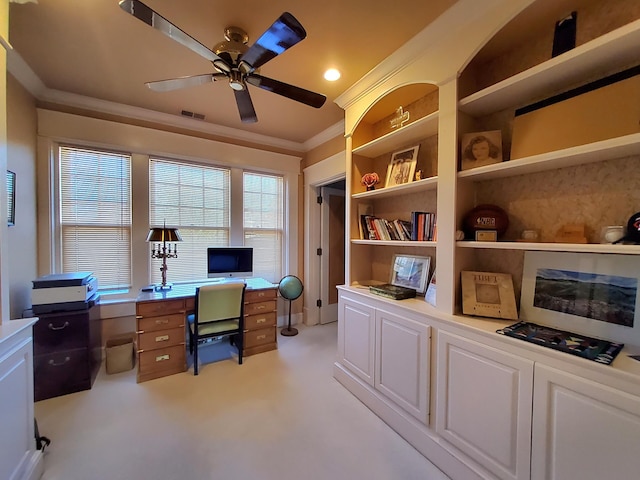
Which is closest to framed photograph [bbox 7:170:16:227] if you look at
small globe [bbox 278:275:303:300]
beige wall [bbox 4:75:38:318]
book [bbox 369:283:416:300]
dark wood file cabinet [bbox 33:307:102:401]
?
beige wall [bbox 4:75:38:318]

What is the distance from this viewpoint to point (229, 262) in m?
3.23

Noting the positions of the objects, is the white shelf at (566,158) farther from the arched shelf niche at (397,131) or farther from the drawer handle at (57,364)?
the drawer handle at (57,364)

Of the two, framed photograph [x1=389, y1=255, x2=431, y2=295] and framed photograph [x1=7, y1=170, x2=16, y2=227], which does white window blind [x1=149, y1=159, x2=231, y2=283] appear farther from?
framed photograph [x1=389, y1=255, x2=431, y2=295]

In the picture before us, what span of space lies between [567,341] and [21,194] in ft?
12.9

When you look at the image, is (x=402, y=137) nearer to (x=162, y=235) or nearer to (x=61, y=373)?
(x=162, y=235)

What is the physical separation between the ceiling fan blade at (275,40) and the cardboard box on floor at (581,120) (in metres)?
1.29

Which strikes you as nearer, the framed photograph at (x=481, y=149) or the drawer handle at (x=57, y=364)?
the framed photograph at (x=481, y=149)

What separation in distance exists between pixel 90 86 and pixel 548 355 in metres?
3.96

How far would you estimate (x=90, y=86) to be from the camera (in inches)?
96.2

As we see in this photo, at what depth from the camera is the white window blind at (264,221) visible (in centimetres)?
372

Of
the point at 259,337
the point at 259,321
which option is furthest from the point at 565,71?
the point at 259,337

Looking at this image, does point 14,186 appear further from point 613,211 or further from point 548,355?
point 613,211

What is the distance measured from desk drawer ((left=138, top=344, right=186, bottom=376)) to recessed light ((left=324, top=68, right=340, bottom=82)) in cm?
287

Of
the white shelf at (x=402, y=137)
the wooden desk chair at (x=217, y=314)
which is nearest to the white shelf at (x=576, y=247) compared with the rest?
the white shelf at (x=402, y=137)
